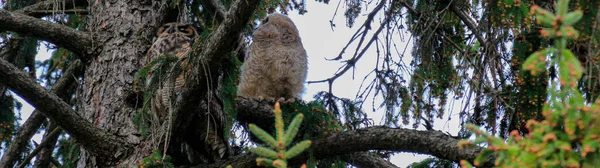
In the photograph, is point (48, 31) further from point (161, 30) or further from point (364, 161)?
point (364, 161)

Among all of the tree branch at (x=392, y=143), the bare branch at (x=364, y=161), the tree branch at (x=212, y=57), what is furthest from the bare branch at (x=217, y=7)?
the tree branch at (x=392, y=143)

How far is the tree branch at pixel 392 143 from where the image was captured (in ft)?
12.3

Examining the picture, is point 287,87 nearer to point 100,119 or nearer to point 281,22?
point 281,22

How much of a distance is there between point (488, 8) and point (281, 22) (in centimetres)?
289

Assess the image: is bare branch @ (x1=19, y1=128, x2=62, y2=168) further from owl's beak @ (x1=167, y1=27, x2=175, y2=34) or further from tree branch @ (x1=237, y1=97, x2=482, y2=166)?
Result: tree branch @ (x1=237, y1=97, x2=482, y2=166)

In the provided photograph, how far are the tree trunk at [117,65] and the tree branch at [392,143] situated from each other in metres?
1.00

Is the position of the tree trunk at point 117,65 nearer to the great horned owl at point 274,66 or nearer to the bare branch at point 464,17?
the great horned owl at point 274,66

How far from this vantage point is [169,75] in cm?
387

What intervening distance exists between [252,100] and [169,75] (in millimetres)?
1305

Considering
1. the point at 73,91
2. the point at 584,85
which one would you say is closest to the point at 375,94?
the point at 584,85

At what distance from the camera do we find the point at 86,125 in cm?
413

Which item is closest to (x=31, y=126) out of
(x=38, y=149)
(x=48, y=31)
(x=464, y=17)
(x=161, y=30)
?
(x=38, y=149)

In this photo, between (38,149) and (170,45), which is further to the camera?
(38,149)

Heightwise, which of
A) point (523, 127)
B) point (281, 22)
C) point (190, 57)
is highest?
point (281, 22)
